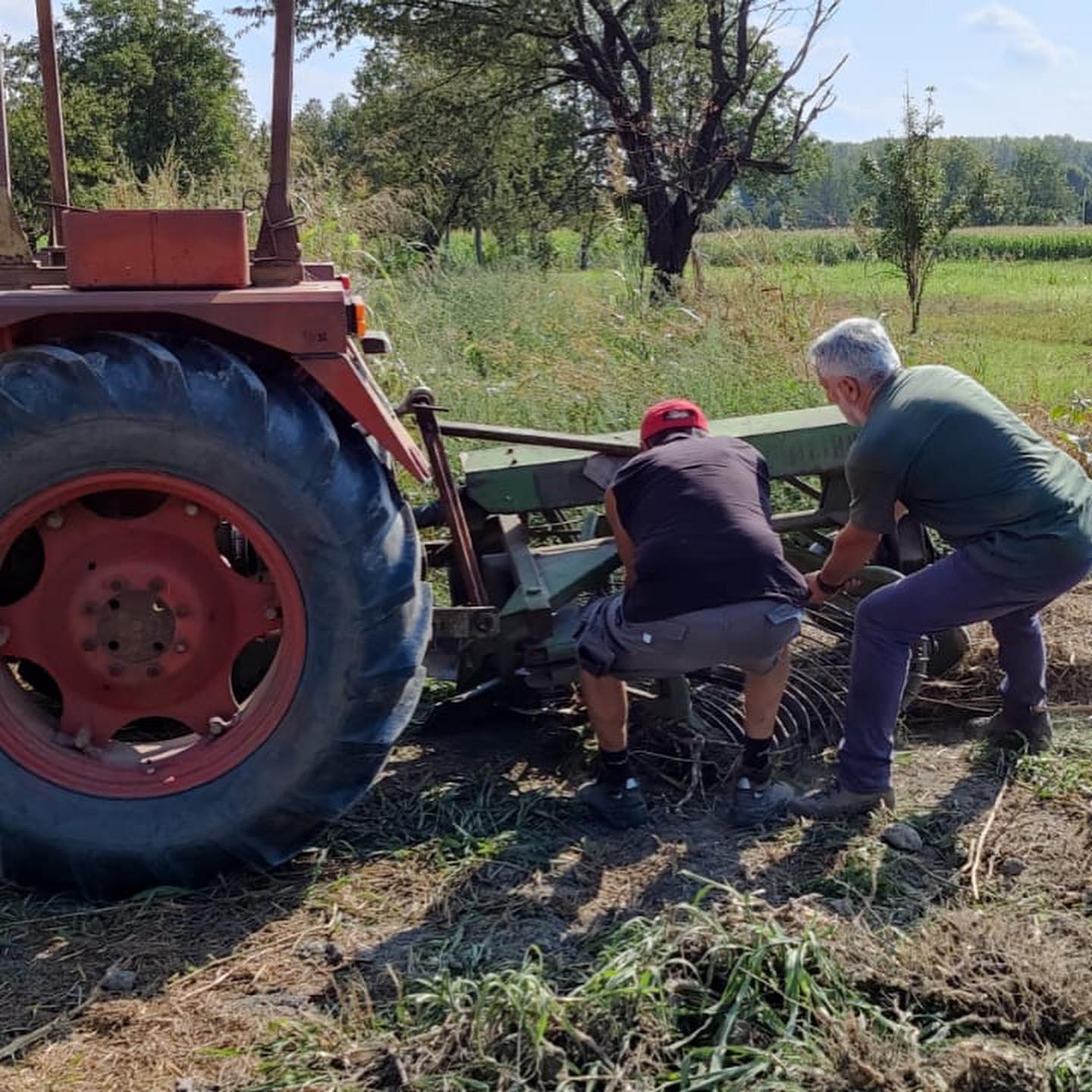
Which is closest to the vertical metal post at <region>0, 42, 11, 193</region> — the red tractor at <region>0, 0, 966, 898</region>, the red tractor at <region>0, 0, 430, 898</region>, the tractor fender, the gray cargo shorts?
the red tractor at <region>0, 0, 966, 898</region>

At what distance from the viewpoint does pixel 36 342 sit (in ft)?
10.7

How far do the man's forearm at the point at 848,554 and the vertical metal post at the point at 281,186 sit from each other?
1.66 meters

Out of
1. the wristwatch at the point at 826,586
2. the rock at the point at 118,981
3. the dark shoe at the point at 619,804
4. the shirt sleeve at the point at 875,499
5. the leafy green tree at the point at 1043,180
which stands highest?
the leafy green tree at the point at 1043,180

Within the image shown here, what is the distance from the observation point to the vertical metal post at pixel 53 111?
3639mm

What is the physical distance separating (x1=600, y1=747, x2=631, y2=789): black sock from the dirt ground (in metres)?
0.14

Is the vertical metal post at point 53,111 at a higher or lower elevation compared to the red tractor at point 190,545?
higher

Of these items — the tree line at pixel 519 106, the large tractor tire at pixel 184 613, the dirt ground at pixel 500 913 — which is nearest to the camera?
the dirt ground at pixel 500 913

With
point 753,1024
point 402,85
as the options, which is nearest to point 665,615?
point 753,1024

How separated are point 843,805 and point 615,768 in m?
0.65

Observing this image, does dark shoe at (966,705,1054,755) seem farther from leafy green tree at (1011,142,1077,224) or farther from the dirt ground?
leafy green tree at (1011,142,1077,224)

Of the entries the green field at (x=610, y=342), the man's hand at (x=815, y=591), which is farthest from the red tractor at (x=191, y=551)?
the green field at (x=610, y=342)

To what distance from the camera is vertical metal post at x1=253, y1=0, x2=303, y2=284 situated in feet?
10.7

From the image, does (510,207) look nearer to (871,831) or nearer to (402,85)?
(402,85)

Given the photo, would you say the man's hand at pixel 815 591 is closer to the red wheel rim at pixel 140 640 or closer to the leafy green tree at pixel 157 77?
the red wheel rim at pixel 140 640
